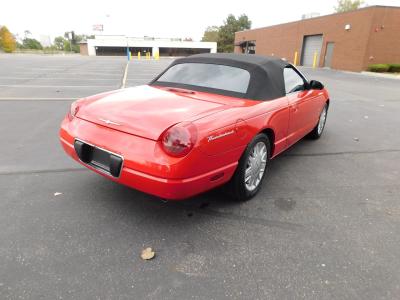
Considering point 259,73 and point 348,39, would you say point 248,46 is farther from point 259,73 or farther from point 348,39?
point 259,73

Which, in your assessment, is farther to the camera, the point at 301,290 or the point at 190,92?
the point at 190,92

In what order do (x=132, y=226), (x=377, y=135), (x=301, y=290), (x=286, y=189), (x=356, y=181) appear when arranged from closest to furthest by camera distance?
(x=301, y=290) → (x=132, y=226) → (x=286, y=189) → (x=356, y=181) → (x=377, y=135)

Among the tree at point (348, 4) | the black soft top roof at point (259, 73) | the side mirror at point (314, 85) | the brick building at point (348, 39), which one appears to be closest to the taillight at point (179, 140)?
the black soft top roof at point (259, 73)

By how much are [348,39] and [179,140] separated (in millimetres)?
26521

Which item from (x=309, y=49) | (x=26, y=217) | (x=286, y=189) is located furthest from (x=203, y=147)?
(x=309, y=49)

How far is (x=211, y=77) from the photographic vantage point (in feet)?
11.9

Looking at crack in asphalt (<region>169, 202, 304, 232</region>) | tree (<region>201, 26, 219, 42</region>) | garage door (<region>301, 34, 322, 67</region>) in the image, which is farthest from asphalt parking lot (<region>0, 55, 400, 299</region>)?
tree (<region>201, 26, 219, 42</region>)

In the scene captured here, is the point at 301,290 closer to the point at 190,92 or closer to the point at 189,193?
the point at 189,193

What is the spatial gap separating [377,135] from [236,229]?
459cm

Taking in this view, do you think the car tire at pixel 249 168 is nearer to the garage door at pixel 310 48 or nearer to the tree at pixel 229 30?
the garage door at pixel 310 48

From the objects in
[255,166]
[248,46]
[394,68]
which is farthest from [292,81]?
[248,46]

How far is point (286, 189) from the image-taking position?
11.7 ft

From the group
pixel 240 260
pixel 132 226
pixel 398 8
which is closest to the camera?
pixel 240 260

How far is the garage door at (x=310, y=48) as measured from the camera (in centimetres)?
2938
